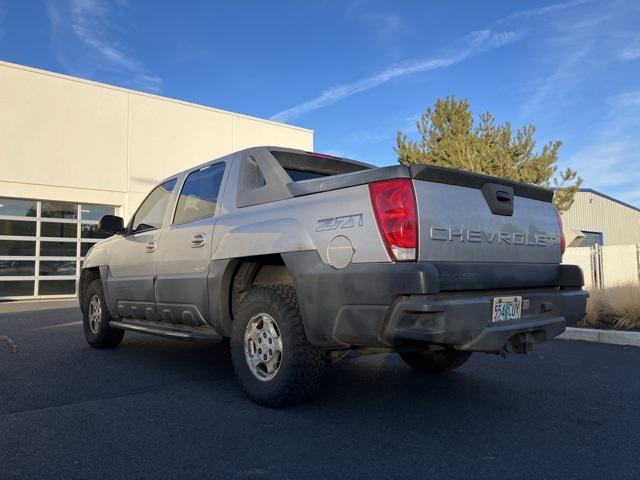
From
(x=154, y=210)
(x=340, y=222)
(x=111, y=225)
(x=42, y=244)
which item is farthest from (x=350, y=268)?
(x=42, y=244)

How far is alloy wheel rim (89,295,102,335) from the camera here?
6199 mm

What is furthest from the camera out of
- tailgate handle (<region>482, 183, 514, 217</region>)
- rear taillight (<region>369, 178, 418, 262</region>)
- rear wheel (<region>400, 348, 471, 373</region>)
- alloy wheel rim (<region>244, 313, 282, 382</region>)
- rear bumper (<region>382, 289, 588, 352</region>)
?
rear wheel (<region>400, 348, 471, 373</region>)

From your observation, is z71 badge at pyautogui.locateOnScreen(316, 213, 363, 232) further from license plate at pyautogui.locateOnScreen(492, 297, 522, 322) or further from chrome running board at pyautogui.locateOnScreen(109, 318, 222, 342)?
chrome running board at pyautogui.locateOnScreen(109, 318, 222, 342)

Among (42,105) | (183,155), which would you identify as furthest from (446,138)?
(42,105)

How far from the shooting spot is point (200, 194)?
4.80 meters

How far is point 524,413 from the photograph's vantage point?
3.66 m

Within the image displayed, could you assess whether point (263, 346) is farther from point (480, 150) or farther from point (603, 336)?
point (480, 150)

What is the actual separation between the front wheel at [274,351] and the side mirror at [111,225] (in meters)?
2.50

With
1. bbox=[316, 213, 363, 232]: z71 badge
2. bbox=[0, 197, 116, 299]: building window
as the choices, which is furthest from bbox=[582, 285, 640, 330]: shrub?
bbox=[0, 197, 116, 299]: building window

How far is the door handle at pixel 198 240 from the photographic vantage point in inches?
171

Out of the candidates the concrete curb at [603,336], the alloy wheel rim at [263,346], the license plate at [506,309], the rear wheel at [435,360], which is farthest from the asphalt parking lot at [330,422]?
the concrete curb at [603,336]

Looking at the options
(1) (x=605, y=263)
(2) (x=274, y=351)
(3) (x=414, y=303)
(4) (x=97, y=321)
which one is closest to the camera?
(3) (x=414, y=303)

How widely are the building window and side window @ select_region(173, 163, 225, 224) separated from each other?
37.0ft

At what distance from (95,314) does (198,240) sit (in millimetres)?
2765
